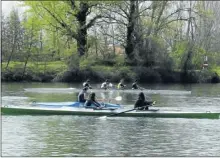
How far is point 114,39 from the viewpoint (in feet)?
198

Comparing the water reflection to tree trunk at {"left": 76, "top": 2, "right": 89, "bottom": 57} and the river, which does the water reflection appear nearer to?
the river

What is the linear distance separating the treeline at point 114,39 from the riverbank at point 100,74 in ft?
0.36

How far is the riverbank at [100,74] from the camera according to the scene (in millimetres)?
59088

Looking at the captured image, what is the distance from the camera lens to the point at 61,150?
62.1 feet

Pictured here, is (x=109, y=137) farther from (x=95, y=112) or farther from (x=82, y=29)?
(x=82, y=29)

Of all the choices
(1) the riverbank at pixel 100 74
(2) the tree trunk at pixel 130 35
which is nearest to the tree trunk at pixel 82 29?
(1) the riverbank at pixel 100 74

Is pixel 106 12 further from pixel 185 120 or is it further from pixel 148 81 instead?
pixel 185 120

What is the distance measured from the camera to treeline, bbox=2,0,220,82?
57.0 meters

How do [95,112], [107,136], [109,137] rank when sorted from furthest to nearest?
[95,112]
[107,136]
[109,137]

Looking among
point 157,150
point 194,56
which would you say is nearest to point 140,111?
point 157,150

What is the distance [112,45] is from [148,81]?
5.79m

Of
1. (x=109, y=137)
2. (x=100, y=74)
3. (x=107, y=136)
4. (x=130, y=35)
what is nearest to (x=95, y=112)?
(x=107, y=136)

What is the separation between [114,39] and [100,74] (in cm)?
428

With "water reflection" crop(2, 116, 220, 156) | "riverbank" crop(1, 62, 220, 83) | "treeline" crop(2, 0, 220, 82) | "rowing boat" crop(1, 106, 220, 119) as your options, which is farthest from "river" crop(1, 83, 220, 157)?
"riverbank" crop(1, 62, 220, 83)
